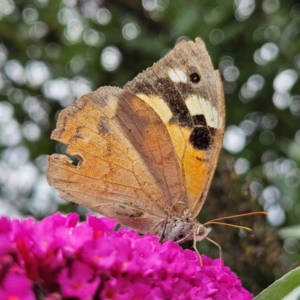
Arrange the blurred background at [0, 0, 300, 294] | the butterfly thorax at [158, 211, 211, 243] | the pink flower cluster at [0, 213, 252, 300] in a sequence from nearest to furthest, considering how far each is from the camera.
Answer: the pink flower cluster at [0, 213, 252, 300] → the butterfly thorax at [158, 211, 211, 243] → the blurred background at [0, 0, 300, 294]

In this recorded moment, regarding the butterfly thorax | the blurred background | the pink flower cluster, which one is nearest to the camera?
the pink flower cluster

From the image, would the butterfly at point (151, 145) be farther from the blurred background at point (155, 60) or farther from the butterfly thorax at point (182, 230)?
the blurred background at point (155, 60)

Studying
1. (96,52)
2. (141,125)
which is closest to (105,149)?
(141,125)

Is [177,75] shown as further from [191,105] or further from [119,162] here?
[119,162]

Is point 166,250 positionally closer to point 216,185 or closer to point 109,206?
point 109,206

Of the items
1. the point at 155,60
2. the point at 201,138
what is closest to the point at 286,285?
the point at 201,138

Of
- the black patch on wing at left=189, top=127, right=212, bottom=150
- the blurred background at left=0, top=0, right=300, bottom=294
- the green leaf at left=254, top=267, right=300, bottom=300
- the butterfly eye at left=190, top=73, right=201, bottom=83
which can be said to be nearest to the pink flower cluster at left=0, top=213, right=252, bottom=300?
the green leaf at left=254, top=267, right=300, bottom=300

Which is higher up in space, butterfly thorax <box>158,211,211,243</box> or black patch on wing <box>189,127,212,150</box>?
black patch on wing <box>189,127,212,150</box>

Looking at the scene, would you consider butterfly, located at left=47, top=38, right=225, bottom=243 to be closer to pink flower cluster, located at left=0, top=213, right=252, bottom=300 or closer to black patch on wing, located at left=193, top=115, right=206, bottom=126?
black patch on wing, located at left=193, top=115, right=206, bottom=126
